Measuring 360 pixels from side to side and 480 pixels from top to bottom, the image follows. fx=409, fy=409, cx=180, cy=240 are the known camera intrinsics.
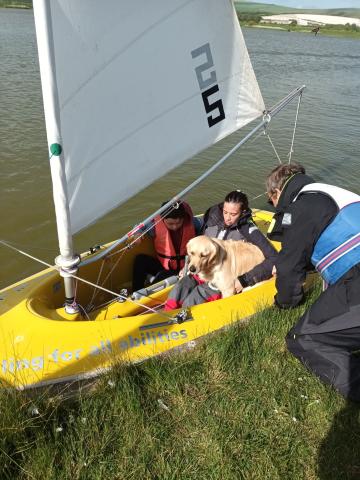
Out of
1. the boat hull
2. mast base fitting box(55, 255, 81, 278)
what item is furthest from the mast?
the boat hull

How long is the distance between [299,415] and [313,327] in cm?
72

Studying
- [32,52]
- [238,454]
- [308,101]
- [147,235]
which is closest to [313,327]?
[238,454]

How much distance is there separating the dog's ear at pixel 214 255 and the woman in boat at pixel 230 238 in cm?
33

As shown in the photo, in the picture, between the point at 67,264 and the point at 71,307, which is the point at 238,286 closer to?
the point at 71,307

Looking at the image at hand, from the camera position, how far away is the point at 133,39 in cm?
321

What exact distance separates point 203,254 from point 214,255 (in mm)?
142

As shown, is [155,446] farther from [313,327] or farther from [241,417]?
[313,327]

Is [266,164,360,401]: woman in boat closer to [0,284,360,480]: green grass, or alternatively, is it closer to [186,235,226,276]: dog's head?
[0,284,360,480]: green grass

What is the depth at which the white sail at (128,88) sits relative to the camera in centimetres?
282

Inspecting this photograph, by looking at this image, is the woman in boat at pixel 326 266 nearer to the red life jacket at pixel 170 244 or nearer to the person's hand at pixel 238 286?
the person's hand at pixel 238 286

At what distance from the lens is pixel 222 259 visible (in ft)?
15.5

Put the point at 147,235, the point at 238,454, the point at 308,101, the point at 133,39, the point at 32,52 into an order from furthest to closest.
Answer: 1. the point at 32,52
2. the point at 308,101
3. the point at 147,235
4. the point at 133,39
5. the point at 238,454

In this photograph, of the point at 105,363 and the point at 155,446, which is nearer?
the point at 155,446

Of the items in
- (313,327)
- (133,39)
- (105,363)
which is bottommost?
(105,363)
